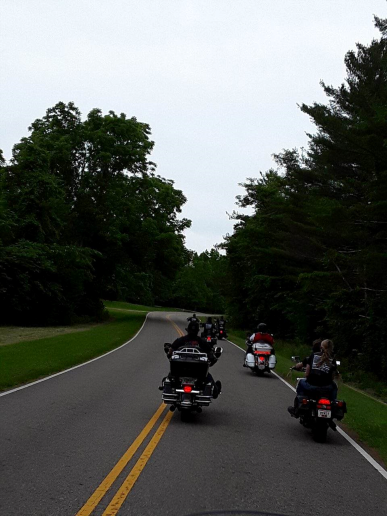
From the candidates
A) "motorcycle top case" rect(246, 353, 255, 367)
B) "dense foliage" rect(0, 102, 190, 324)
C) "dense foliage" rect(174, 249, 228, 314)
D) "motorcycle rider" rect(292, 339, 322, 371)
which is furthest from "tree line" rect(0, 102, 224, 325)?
"dense foliage" rect(174, 249, 228, 314)

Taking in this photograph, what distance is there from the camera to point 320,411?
9797 mm

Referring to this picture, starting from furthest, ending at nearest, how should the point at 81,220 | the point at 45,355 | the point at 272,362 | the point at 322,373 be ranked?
the point at 81,220 → the point at 45,355 → the point at 272,362 → the point at 322,373

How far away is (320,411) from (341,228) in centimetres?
1805

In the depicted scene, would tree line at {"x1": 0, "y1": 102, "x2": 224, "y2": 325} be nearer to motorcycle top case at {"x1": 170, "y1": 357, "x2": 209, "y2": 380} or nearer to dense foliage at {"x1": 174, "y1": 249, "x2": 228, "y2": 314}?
motorcycle top case at {"x1": 170, "y1": 357, "x2": 209, "y2": 380}

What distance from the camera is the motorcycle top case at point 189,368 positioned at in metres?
11.2

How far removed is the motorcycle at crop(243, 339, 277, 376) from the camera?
19734 millimetres

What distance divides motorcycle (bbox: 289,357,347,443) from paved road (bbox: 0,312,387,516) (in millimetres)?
275

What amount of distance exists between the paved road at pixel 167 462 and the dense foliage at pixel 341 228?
1317cm

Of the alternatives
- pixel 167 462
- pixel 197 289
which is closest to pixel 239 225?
pixel 167 462

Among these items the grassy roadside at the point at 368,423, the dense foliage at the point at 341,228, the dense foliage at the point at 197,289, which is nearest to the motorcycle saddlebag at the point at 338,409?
the grassy roadside at the point at 368,423

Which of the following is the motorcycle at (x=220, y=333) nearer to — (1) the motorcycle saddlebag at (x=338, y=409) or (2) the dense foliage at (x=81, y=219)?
(2) the dense foliage at (x=81, y=219)

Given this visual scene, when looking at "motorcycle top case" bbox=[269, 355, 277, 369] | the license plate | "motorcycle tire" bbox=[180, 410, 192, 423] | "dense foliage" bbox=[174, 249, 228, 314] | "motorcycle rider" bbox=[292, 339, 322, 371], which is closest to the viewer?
the license plate

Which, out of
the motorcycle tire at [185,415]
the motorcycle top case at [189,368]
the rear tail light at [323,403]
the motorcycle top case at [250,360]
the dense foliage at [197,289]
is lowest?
the motorcycle tire at [185,415]

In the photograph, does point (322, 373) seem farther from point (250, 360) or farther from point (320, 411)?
point (250, 360)
